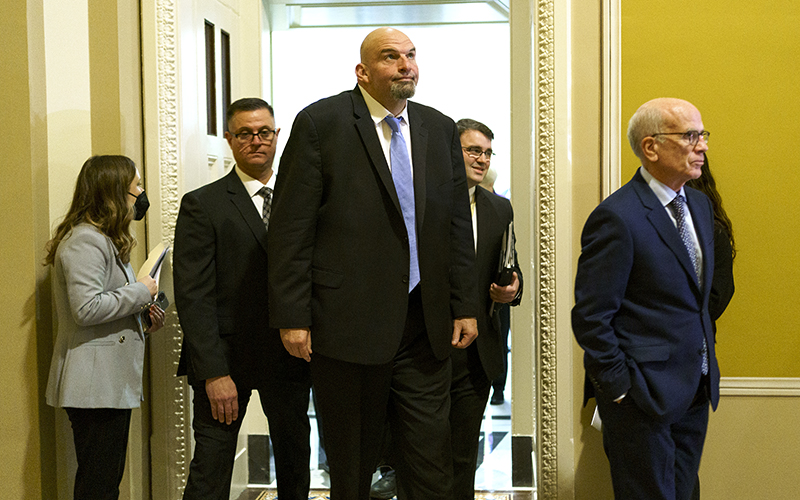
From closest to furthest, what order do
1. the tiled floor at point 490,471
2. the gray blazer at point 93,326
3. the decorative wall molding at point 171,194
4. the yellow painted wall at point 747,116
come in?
1. the gray blazer at point 93,326
2. the yellow painted wall at point 747,116
3. the decorative wall molding at point 171,194
4. the tiled floor at point 490,471

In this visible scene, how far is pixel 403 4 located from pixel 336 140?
321 centimetres

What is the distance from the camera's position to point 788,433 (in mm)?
3201

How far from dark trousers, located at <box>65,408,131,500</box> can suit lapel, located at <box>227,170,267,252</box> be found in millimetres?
850

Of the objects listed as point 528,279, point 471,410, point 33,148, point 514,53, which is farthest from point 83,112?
point 528,279

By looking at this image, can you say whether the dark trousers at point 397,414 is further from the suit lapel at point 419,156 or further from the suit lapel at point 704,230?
the suit lapel at point 704,230

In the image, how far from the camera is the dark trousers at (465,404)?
112 inches

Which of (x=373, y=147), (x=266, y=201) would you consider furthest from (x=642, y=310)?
(x=266, y=201)

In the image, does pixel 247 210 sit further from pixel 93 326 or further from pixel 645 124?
pixel 645 124

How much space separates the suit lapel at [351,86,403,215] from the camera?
2355 mm

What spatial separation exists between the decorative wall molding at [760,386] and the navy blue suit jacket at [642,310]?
3.43 feet

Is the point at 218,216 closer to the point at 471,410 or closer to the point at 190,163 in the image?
the point at 190,163

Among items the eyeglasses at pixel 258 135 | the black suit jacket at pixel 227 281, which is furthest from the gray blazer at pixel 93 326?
the eyeglasses at pixel 258 135

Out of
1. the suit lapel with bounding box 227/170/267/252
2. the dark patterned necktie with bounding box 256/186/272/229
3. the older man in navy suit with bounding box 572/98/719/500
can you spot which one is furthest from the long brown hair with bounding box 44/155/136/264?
the older man in navy suit with bounding box 572/98/719/500

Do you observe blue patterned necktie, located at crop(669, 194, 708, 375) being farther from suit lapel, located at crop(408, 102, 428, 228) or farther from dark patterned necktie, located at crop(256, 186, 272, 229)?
dark patterned necktie, located at crop(256, 186, 272, 229)
